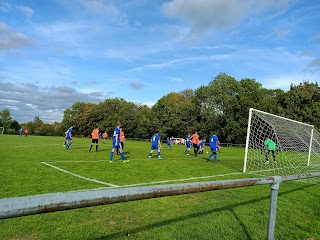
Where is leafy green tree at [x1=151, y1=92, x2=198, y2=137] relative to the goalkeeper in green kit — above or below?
above

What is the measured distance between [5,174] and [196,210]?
7.24m

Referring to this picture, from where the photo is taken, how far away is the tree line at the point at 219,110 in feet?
158

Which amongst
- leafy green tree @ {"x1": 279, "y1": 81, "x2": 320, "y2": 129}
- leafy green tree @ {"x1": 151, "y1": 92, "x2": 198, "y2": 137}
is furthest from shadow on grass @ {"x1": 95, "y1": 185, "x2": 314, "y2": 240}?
leafy green tree @ {"x1": 151, "y1": 92, "x2": 198, "y2": 137}

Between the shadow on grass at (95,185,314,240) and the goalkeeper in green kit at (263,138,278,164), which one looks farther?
the goalkeeper in green kit at (263,138,278,164)

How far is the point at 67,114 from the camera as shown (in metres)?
108

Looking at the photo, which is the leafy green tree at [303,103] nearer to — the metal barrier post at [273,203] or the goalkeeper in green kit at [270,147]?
the goalkeeper in green kit at [270,147]

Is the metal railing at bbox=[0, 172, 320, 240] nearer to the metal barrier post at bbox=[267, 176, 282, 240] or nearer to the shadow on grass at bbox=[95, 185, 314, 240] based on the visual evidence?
the metal barrier post at bbox=[267, 176, 282, 240]

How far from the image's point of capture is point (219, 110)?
58594 mm

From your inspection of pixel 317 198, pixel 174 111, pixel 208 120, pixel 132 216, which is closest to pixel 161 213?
pixel 132 216

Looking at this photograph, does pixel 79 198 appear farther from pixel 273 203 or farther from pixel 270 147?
pixel 270 147

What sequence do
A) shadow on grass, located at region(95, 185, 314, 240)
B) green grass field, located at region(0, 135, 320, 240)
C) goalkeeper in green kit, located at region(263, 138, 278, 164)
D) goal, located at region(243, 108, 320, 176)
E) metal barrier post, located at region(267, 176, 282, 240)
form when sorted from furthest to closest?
goalkeeper in green kit, located at region(263, 138, 278, 164), goal, located at region(243, 108, 320, 176), green grass field, located at region(0, 135, 320, 240), shadow on grass, located at region(95, 185, 314, 240), metal barrier post, located at region(267, 176, 282, 240)

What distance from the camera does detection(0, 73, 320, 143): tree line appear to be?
4822cm

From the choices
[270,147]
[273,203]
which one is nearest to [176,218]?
[273,203]

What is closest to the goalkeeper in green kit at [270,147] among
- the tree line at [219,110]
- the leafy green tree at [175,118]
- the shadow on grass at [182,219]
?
the shadow on grass at [182,219]
